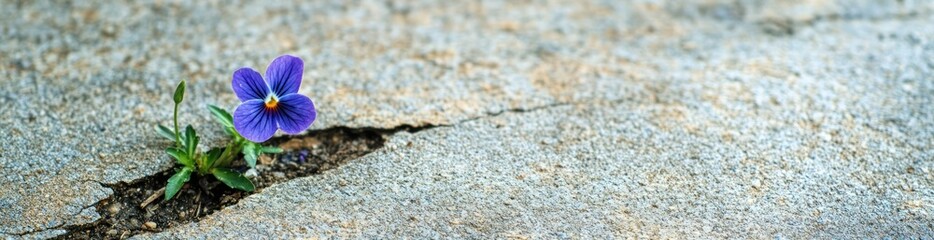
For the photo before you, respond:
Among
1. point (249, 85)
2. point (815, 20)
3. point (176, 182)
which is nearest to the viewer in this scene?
point (249, 85)

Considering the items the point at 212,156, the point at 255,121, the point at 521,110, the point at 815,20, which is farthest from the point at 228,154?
the point at 815,20

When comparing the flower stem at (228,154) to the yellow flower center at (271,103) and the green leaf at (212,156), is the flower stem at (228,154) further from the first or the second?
the yellow flower center at (271,103)

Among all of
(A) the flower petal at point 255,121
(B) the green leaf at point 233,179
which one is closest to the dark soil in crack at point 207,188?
(B) the green leaf at point 233,179

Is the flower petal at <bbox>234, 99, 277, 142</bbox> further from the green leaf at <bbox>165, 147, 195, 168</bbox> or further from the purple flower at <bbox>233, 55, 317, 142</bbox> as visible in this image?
the green leaf at <bbox>165, 147, 195, 168</bbox>

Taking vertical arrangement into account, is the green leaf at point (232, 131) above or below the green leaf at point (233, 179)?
above

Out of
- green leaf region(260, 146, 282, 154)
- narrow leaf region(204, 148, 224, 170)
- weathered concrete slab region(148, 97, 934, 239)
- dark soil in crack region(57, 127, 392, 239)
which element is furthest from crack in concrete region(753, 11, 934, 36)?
narrow leaf region(204, 148, 224, 170)

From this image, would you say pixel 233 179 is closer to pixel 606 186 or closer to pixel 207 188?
pixel 207 188

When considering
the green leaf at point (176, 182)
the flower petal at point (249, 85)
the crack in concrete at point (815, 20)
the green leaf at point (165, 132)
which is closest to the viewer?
the flower petal at point (249, 85)
